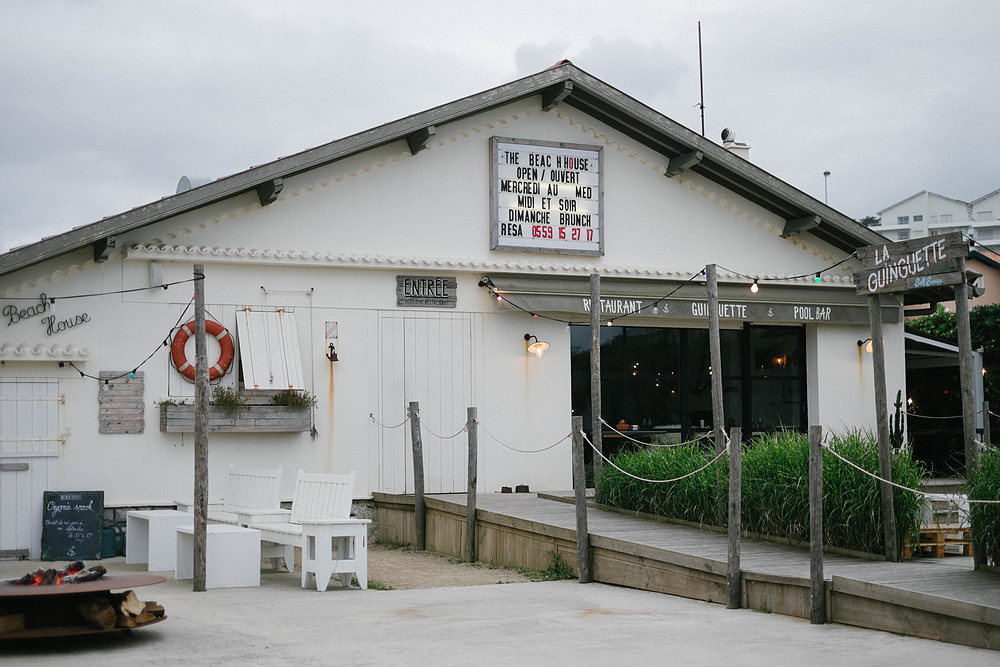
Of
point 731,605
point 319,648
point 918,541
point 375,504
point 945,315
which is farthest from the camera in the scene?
point 945,315

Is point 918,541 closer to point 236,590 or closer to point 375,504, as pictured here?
point 236,590

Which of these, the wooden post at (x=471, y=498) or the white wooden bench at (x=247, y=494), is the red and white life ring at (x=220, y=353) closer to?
the white wooden bench at (x=247, y=494)

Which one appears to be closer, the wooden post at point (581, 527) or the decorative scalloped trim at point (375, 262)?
the wooden post at point (581, 527)

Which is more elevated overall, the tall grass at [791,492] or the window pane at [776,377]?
the window pane at [776,377]

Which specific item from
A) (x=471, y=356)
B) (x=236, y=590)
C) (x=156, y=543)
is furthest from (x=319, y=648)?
(x=471, y=356)

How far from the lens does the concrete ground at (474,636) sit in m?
6.44

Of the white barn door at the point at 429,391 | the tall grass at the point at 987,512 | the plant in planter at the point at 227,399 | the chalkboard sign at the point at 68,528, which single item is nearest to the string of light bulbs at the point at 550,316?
the white barn door at the point at 429,391

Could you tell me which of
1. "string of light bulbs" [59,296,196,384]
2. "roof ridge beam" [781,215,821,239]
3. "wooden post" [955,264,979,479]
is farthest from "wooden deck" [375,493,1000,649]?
"roof ridge beam" [781,215,821,239]

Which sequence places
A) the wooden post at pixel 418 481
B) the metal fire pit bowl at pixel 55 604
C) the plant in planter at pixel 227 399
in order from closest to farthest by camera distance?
1. the metal fire pit bowl at pixel 55 604
2. the plant in planter at pixel 227 399
3. the wooden post at pixel 418 481

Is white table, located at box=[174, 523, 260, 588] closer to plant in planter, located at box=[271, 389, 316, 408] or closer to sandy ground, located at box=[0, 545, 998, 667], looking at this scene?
sandy ground, located at box=[0, 545, 998, 667]

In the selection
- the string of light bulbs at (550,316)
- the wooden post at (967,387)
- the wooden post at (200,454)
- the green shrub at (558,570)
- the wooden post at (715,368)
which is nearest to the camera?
the wooden post at (967,387)

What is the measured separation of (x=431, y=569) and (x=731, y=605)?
414 centimetres

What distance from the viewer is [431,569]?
38.4ft

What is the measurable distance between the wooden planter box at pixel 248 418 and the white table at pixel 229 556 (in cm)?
298
